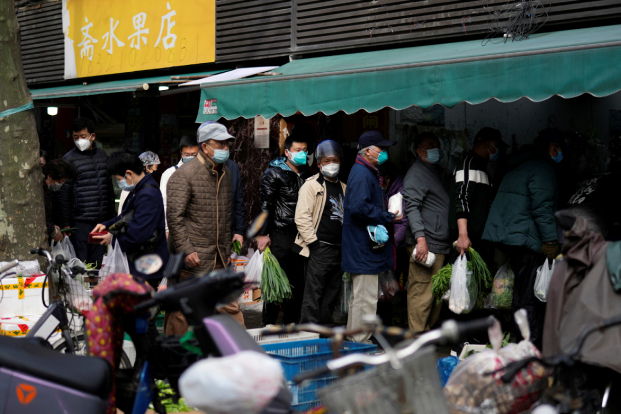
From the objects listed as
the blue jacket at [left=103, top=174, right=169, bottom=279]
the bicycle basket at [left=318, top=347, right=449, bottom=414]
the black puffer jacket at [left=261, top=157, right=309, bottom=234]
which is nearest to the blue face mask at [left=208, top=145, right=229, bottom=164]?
the blue jacket at [left=103, top=174, right=169, bottom=279]

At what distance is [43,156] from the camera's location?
10281 millimetres

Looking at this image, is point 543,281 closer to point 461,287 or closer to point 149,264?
point 461,287

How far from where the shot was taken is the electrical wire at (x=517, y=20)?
676cm

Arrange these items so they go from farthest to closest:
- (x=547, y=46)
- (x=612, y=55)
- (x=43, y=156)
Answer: (x=43, y=156)
(x=547, y=46)
(x=612, y=55)

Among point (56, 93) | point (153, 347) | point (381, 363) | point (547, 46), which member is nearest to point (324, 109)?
point (547, 46)

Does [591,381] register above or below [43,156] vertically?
below

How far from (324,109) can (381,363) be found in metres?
4.11

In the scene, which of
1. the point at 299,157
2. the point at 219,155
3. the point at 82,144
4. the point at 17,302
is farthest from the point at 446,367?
the point at 82,144

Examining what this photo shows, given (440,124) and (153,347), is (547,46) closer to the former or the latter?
(440,124)

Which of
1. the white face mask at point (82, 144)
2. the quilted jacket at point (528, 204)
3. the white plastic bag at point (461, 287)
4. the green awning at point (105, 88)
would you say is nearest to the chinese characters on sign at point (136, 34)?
the green awning at point (105, 88)

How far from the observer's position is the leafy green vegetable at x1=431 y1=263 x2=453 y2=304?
6.77m

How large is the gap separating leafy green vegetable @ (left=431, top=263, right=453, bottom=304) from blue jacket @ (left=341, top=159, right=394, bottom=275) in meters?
0.51

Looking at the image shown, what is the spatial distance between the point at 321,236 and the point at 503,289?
6.26 ft

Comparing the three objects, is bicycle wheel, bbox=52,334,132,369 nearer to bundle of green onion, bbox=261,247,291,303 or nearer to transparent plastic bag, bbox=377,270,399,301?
bundle of green onion, bbox=261,247,291,303
